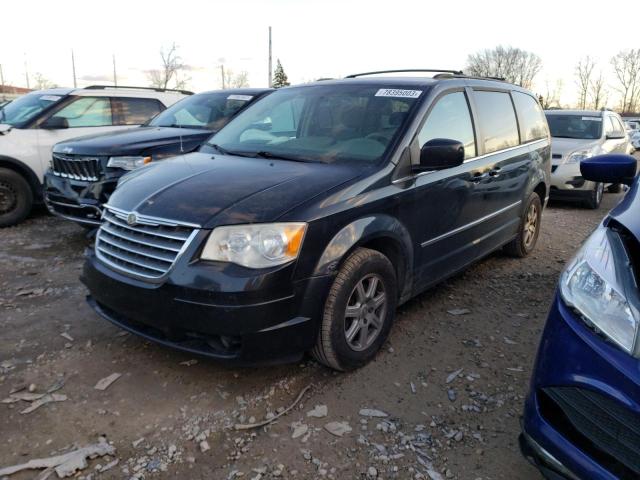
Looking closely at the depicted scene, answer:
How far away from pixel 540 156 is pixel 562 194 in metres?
3.97

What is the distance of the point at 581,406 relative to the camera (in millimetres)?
1712

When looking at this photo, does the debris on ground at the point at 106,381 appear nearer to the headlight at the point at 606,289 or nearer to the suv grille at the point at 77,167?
the headlight at the point at 606,289

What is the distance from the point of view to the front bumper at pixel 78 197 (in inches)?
207

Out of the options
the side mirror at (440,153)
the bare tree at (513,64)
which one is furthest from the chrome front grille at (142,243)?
the bare tree at (513,64)

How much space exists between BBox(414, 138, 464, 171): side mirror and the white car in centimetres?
561

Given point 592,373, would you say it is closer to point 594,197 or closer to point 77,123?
point 77,123

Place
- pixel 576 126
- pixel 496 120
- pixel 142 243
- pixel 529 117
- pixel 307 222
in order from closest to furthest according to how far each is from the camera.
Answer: pixel 307 222
pixel 142 243
pixel 496 120
pixel 529 117
pixel 576 126

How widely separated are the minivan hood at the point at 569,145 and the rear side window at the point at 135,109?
21.7ft

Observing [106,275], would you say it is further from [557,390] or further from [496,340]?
[496,340]

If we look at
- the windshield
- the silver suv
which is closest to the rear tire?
the silver suv

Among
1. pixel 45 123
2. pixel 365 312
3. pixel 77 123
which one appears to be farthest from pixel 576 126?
pixel 45 123

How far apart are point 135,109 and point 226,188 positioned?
5.60 metres

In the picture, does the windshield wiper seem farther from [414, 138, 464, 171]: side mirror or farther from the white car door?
the white car door

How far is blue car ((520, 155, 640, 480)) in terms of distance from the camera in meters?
1.58
